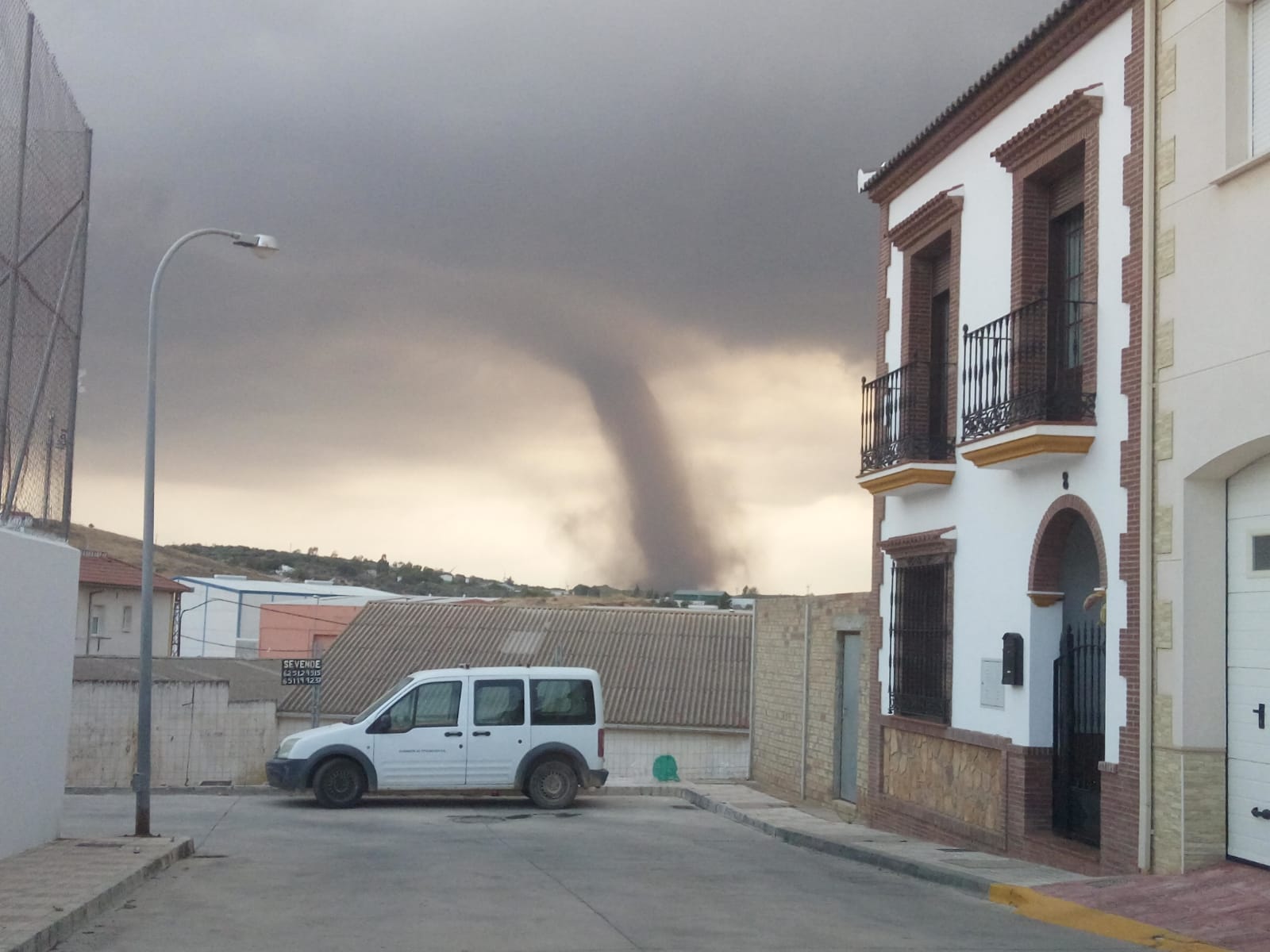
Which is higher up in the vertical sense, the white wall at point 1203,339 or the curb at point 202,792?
the white wall at point 1203,339

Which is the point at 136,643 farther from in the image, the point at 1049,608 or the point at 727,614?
the point at 1049,608

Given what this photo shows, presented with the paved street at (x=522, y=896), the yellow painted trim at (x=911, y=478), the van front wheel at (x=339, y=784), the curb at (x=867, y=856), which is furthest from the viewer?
the van front wheel at (x=339, y=784)

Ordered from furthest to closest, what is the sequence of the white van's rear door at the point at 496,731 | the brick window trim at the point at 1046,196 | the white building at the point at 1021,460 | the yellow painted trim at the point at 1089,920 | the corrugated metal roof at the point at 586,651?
the corrugated metal roof at the point at 586,651 → the white van's rear door at the point at 496,731 → the brick window trim at the point at 1046,196 → the white building at the point at 1021,460 → the yellow painted trim at the point at 1089,920

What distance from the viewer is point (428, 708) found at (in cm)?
2203

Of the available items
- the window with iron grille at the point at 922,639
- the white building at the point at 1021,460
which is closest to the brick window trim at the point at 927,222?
the white building at the point at 1021,460

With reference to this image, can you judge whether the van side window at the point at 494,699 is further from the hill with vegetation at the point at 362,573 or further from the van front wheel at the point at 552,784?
the hill with vegetation at the point at 362,573

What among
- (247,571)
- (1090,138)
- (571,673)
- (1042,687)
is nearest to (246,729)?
(571,673)

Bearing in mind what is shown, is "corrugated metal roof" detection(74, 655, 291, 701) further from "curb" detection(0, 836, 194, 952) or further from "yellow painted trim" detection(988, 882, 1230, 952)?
"yellow painted trim" detection(988, 882, 1230, 952)

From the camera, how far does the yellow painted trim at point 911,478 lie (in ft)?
55.1

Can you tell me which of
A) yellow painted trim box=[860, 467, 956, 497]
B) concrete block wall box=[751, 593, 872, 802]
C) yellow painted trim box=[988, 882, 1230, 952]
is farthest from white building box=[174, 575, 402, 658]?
yellow painted trim box=[988, 882, 1230, 952]

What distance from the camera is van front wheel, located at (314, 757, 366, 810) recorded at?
71.5 ft

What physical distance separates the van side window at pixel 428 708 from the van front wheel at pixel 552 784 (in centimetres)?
151

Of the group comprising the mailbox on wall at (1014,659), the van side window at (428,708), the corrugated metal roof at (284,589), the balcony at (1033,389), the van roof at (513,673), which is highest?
the balcony at (1033,389)

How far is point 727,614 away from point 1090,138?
2912 cm
